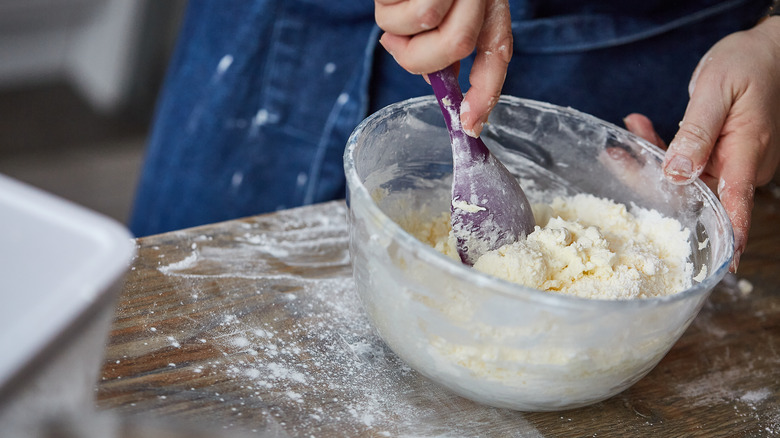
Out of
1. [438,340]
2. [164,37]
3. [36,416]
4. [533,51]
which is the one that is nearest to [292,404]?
[438,340]

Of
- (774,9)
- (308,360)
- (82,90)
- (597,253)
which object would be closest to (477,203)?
(597,253)

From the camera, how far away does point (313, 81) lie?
3.54ft

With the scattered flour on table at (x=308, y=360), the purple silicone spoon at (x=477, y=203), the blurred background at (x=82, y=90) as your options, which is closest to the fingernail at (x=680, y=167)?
the purple silicone spoon at (x=477, y=203)

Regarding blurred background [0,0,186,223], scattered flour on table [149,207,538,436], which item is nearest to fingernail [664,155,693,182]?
scattered flour on table [149,207,538,436]

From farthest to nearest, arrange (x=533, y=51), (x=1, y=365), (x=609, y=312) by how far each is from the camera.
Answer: (x=533, y=51) → (x=609, y=312) → (x=1, y=365)

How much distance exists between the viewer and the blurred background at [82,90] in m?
2.14

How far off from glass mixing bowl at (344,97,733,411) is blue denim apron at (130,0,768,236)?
16cm

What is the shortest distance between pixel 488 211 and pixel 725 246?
9.6 inches

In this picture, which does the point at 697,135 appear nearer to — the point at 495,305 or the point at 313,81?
the point at 495,305

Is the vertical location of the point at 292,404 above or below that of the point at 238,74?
below

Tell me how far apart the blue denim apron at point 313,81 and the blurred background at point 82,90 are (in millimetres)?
1032

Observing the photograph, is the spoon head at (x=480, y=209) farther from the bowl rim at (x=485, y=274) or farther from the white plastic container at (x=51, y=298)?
the white plastic container at (x=51, y=298)

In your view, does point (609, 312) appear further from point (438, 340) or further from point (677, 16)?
point (677, 16)

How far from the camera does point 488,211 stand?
0.73 meters
